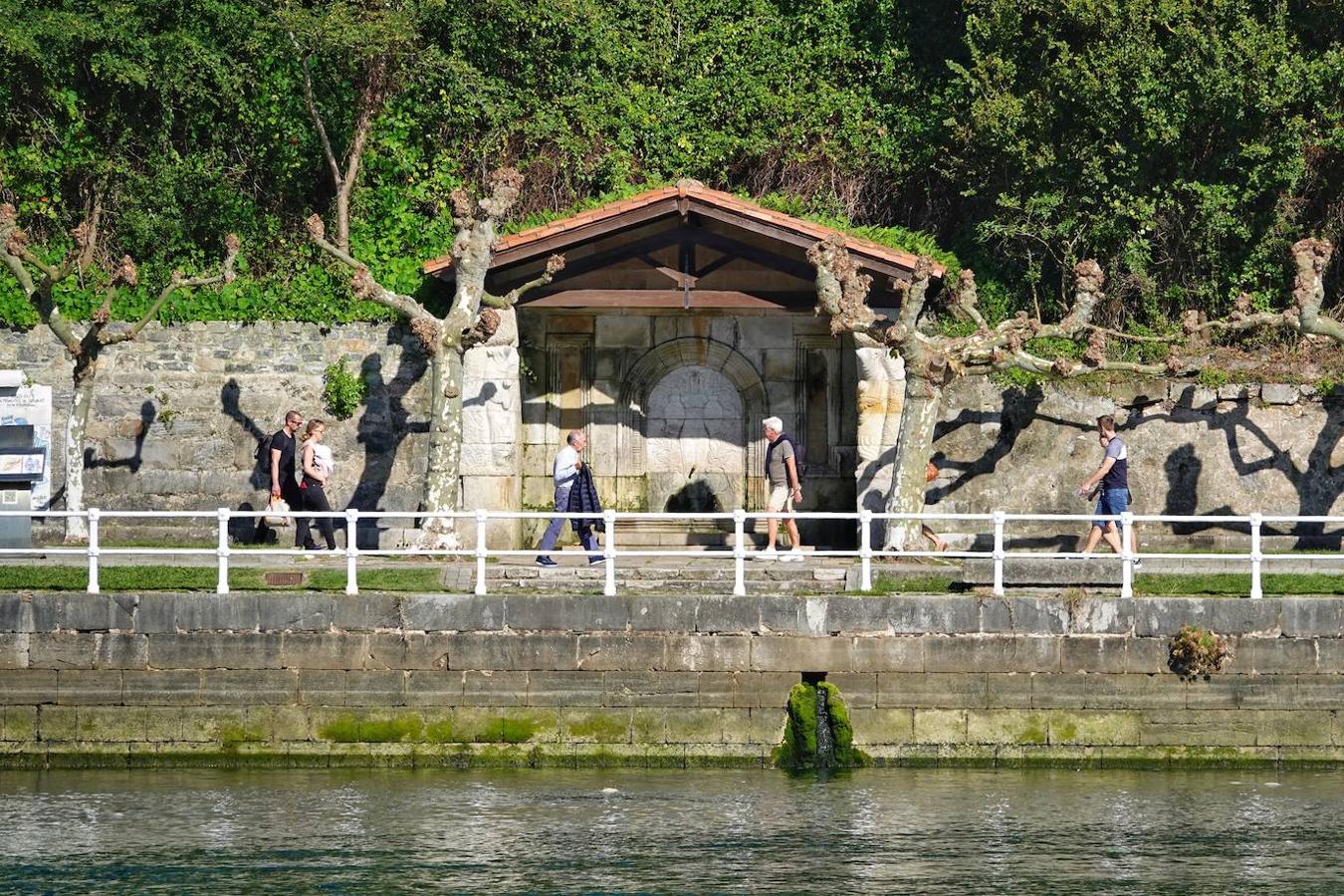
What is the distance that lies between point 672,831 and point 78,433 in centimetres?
1110

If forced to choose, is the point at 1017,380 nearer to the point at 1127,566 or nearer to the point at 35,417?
the point at 1127,566

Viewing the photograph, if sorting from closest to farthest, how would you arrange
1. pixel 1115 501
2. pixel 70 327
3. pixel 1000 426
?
pixel 1115 501, pixel 1000 426, pixel 70 327

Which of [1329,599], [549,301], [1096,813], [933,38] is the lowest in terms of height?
[1096,813]

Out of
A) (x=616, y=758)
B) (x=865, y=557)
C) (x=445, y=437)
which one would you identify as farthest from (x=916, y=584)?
(x=445, y=437)

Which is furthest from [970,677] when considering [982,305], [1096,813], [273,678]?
[982,305]

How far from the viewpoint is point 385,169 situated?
28156 mm

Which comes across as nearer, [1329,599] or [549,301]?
[1329,599]

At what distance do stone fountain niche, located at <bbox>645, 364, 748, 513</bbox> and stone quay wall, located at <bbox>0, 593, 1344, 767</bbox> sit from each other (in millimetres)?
7843

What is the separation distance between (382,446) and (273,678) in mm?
7486

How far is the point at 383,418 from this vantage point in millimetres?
26141

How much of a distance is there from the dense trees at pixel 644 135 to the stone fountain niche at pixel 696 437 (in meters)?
3.39

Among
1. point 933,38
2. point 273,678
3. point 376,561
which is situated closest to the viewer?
point 273,678

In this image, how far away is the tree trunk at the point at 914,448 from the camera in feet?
74.3

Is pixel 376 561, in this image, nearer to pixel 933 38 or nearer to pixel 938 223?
pixel 938 223
